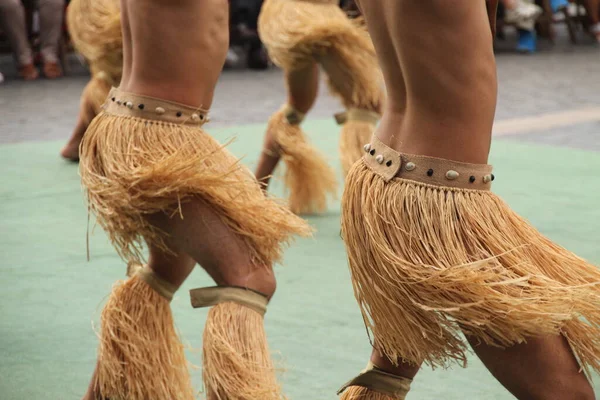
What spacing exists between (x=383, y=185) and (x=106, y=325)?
30.7 inches

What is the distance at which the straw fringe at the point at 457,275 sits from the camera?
138 cm

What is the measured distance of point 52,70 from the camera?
8617mm

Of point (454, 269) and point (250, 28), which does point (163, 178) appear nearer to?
point (454, 269)

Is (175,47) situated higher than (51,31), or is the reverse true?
(175,47)

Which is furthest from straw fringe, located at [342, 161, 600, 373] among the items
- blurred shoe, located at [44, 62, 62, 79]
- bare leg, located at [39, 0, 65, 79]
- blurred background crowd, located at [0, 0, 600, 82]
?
blurred shoe, located at [44, 62, 62, 79]

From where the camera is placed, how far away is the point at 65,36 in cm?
915

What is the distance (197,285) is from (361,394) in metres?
1.44

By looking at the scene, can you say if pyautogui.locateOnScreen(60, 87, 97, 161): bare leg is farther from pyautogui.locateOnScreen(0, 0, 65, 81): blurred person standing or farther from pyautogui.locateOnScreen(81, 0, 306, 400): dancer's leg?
pyautogui.locateOnScreen(0, 0, 65, 81): blurred person standing

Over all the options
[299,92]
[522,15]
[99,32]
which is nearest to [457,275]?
[299,92]

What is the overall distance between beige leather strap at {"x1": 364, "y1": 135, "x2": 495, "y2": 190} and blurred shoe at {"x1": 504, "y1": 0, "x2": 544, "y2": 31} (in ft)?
28.1

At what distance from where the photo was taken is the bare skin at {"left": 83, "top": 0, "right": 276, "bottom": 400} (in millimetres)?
1791

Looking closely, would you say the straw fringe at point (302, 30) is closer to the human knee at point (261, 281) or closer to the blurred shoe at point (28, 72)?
the human knee at point (261, 281)

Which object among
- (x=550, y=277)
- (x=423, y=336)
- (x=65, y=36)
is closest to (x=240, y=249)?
(x=423, y=336)

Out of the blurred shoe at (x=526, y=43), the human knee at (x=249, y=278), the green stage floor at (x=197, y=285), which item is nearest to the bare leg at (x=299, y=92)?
the green stage floor at (x=197, y=285)
